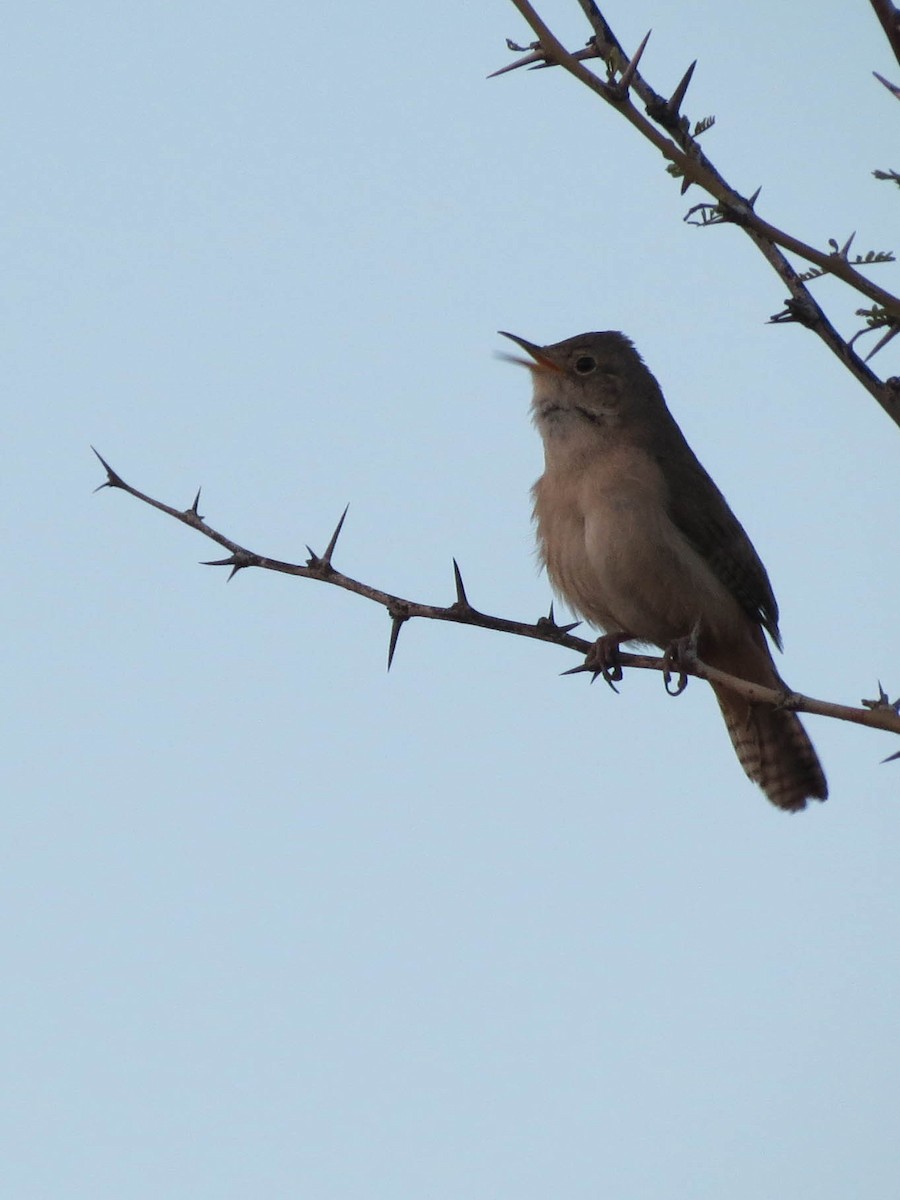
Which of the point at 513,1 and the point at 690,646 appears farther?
the point at 690,646

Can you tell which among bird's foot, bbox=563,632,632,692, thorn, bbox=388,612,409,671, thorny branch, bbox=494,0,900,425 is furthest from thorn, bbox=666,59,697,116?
bird's foot, bbox=563,632,632,692

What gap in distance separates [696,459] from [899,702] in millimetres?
4246

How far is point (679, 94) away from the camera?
2.77m

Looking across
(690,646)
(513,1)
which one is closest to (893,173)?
(513,1)

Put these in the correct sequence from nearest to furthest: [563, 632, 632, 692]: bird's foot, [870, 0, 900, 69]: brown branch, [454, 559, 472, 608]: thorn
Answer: [870, 0, 900, 69]: brown branch, [454, 559, 472, 608]: thorn, [563, 632, 632, 692]: bird's foot

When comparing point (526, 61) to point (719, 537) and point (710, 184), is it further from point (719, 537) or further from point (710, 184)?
point (719, 537)

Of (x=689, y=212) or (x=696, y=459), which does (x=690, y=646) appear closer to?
(x=689, y=212)

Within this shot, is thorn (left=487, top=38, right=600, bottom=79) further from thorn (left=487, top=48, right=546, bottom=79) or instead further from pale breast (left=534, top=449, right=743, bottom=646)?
pale breast (left=534, top=449, right=743, bottom=646)

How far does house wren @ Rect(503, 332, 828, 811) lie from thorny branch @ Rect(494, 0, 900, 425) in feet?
11.2

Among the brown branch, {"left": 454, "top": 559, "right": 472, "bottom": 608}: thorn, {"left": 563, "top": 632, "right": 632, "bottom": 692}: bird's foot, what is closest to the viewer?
the brown branch

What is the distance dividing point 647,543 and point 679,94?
138 inches

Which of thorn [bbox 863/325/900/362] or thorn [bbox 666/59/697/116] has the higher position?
thorn [bbox 666/59/697/116]

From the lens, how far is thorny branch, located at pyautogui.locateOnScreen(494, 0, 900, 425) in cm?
254

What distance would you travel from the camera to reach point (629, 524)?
20.3 feet
